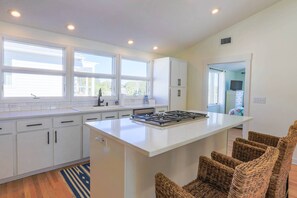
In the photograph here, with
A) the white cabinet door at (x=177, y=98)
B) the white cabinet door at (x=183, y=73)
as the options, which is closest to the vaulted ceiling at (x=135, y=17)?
the white cabinet door at (x=183, y=73)

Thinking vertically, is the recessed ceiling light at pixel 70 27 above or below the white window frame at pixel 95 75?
above

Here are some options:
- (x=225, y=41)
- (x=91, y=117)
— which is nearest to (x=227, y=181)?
(x=91, y=117)

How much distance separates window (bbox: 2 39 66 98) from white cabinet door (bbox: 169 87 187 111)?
8.38ft

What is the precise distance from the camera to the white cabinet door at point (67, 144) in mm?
2729

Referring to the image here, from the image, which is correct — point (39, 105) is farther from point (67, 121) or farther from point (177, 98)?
point (177, 98)

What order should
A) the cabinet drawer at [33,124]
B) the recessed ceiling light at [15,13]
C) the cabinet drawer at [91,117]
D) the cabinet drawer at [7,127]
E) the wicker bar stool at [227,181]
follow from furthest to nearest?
the cabinet drawer at [91,117], the recessed ceiling light at [15,13], the cabinet drawer at [33,124], the cabinet drawer at [7,127], the wicker bar stool at [227,181]

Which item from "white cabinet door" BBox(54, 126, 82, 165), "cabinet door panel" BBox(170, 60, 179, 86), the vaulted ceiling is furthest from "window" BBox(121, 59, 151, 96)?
"white cabinet door" BBox(54, 126, 82, 165)

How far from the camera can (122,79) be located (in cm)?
425

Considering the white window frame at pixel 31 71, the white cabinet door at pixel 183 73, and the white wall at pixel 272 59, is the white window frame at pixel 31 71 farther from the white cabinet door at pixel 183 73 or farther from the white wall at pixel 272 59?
the white wall at pixel 272 59

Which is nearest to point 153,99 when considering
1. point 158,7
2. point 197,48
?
point 197,48

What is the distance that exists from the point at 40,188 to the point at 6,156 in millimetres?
636

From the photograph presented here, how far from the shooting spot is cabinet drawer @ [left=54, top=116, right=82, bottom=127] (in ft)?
8.87

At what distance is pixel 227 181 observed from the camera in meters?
1.32

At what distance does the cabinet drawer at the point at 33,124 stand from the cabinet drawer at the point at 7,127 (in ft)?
0.22
